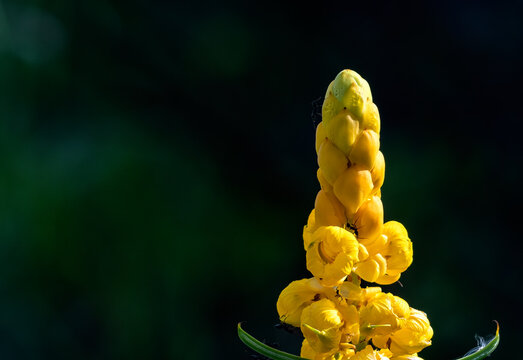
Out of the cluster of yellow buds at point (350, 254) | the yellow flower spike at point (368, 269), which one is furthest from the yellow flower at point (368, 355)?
the yellow flower spike at point (368, 269)

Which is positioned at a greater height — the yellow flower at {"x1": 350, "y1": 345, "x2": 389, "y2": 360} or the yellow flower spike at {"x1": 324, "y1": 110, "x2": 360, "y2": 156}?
the yellow flower spike at {"x1": 324, "y1": 110, "x2": 360, "y2": 156}

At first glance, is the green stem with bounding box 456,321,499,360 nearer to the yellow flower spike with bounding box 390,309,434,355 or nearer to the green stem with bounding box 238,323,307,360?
the yellow flower spike with bounding box 390,309,434,355

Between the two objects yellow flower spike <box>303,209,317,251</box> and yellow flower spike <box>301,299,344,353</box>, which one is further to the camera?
yellow flower spike <box>303,209,317,251</box>

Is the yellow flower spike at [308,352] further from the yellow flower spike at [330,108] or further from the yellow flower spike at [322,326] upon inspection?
the yellow flower spike at [330,108]

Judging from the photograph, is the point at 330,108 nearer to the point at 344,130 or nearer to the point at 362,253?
the point at 344,130

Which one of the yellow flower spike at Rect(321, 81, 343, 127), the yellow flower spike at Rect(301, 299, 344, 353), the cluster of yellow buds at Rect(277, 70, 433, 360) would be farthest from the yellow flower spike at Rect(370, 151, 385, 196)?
the yellow flower spike at Rect(301, 299, 344, 353)

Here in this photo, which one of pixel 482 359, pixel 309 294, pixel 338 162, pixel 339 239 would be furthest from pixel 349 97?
pixel 482 359

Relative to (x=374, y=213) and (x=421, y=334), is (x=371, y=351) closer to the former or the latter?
(x=421, y=334)
